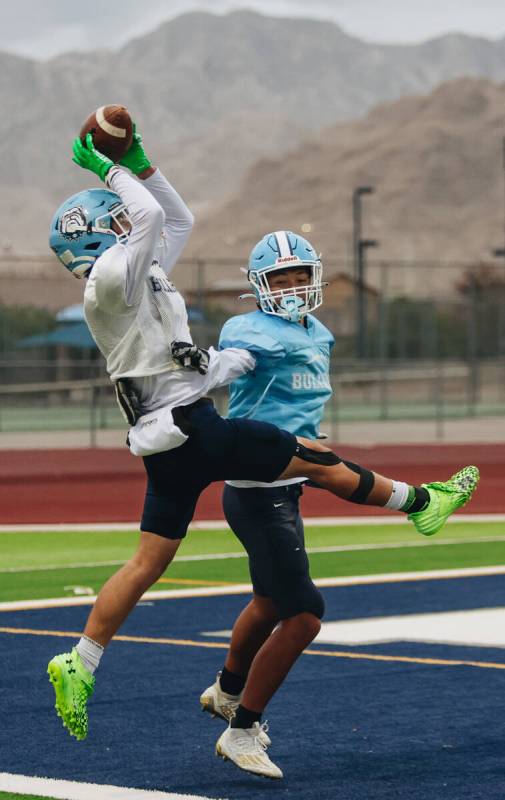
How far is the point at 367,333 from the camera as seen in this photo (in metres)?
48.2

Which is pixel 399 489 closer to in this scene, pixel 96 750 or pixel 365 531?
pixel 96 750

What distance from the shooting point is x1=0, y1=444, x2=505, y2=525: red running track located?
17.9 metres

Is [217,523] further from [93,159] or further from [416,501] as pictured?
[93,159]

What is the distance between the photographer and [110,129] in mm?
6113

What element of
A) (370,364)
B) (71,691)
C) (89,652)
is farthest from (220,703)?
(370,364)

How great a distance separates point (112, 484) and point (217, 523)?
3506mm

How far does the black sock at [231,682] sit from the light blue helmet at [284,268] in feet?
4.67

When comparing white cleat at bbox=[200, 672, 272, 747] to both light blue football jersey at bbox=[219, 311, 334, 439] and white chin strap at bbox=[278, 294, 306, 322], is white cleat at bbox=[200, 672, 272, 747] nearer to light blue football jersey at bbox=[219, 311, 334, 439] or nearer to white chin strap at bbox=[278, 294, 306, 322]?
light blue football jersey at bbox=[219, 311, 334, 439]

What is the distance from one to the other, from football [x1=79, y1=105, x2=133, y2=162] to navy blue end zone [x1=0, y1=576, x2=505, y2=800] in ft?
7.54

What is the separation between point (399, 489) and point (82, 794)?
1.62 m

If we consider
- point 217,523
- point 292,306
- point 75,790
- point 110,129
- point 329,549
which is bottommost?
point 217,523

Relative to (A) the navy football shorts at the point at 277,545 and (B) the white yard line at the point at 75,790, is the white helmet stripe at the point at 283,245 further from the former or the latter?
(B) the white yard line at the point at 75,790

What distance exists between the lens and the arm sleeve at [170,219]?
652cm

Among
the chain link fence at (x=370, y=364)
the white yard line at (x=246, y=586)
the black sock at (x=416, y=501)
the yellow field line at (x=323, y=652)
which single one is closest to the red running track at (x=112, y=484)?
the white yard line at (x=246, y=586)
